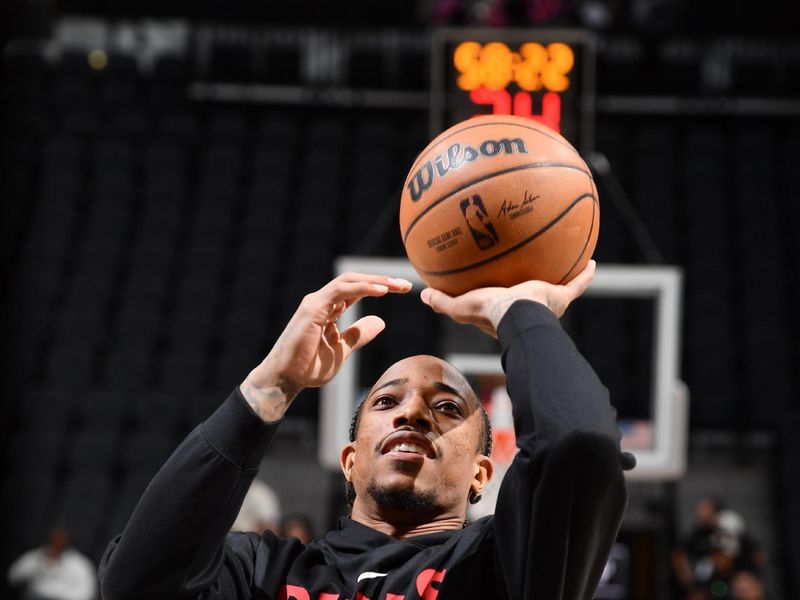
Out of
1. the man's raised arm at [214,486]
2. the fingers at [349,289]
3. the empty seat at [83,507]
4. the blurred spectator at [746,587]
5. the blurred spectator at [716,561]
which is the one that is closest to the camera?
the man's raised arm at [214,486]

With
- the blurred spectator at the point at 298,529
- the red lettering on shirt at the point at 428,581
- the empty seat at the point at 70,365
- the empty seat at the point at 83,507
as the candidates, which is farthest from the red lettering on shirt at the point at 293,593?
the empty seat at the point at 70,365

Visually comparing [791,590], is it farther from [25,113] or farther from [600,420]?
[25,113]

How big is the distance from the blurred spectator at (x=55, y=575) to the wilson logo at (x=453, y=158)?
266 inches

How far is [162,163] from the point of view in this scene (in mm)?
13398

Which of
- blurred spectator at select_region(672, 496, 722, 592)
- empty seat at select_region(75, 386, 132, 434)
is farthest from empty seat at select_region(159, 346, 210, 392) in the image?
blurred spectator at select_region(672, 496, 722, 592)

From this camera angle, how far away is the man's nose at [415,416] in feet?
8.21

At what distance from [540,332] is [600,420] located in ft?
0.73

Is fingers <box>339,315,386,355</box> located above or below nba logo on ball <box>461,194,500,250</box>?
below

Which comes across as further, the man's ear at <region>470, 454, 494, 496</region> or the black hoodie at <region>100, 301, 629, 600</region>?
the man's ear at <region>470, 454, 494, 496</region>

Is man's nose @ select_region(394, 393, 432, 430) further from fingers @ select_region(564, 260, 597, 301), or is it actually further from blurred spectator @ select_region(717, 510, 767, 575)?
blurred spectator @ select_region(717, 510, 767, 575)

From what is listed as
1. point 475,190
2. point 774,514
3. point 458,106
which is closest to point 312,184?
point 774,514

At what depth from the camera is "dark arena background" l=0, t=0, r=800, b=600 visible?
34.3 feet

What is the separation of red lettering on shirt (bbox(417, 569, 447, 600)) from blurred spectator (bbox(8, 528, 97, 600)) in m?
6.83

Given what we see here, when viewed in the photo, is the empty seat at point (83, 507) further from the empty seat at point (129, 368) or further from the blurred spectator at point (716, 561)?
the blurred spectator at point (716, 561)
